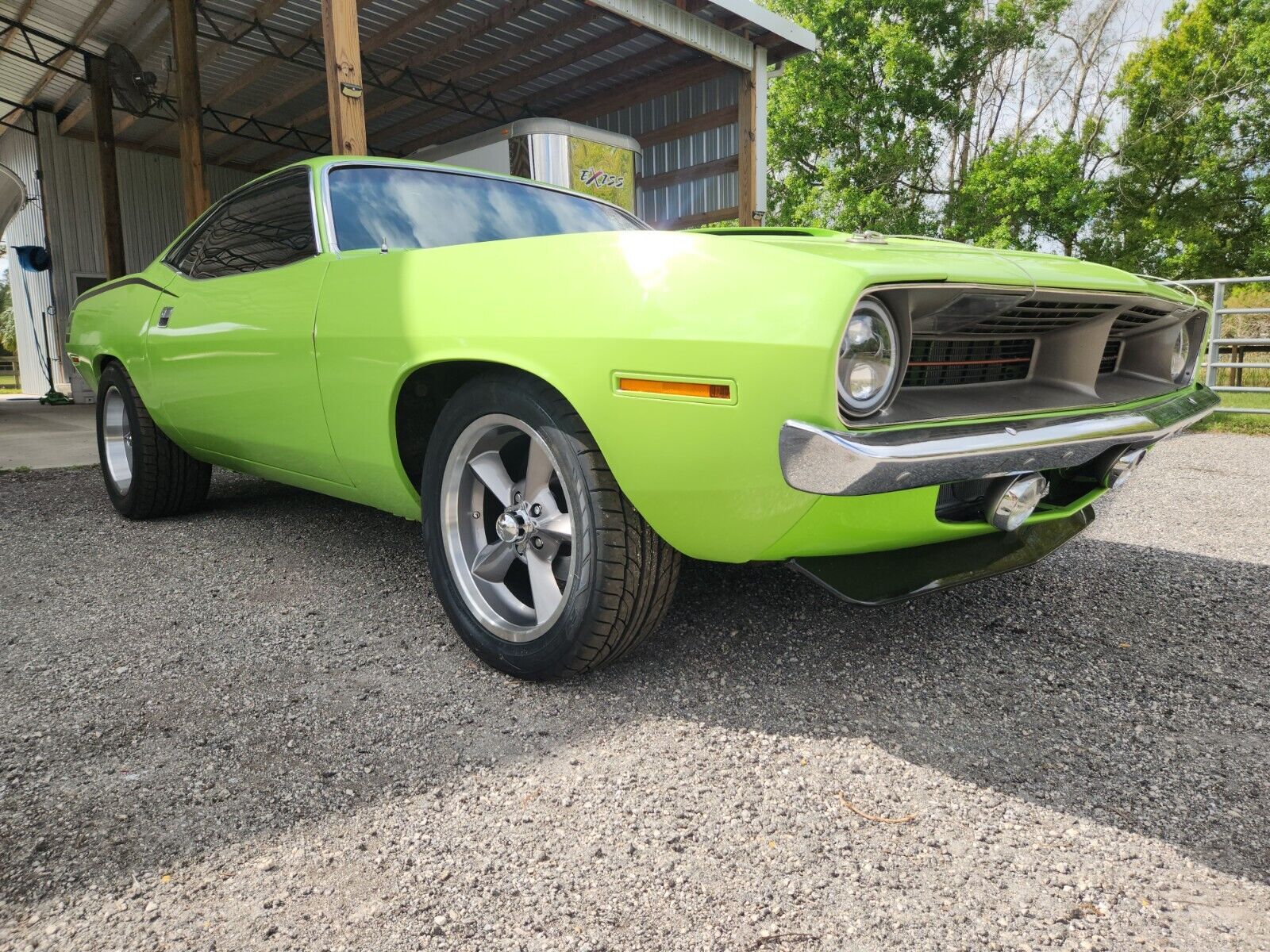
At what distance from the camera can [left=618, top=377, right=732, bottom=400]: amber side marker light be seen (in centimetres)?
154

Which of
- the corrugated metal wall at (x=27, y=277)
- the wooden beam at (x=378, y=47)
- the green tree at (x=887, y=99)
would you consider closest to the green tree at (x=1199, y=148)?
the green tree at (x=887, y=99)

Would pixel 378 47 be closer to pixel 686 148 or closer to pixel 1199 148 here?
pixel 686 148

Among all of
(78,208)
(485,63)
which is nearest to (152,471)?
(485,63)

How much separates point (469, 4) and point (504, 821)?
907 cm

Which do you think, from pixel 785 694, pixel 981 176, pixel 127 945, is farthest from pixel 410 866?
pixel 981 176

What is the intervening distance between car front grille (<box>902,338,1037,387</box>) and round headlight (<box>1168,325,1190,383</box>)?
2.28ft

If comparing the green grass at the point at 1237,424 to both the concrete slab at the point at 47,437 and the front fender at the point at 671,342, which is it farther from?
the concrete slab at the point at 47,437

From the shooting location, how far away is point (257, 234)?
116 inches

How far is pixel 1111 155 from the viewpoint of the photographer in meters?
22.8

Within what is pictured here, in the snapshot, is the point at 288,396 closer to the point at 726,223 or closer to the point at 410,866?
the point at 410,866

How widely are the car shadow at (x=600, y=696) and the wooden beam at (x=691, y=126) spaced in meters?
7.67

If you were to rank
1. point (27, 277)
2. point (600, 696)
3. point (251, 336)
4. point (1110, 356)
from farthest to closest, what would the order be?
1. point (27, 277)
2. point (251, 336)
3. point (1110, 356)
4. point (600, 696)

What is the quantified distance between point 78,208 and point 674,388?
1690 cm

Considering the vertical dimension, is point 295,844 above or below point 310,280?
below
